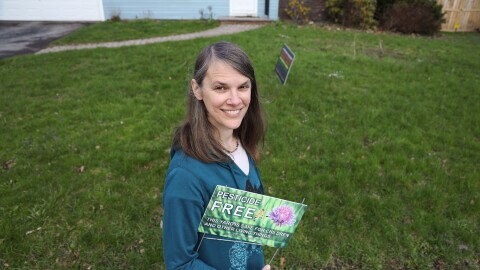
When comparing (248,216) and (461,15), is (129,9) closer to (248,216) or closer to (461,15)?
(248,216)

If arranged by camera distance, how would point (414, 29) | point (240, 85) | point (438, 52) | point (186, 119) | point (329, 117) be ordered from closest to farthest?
1. point (240, 85)
2. point (186, 119)
3. point (329, 117)
4. point (438, 52)
5. point (414, 29)

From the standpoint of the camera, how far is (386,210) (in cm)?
345

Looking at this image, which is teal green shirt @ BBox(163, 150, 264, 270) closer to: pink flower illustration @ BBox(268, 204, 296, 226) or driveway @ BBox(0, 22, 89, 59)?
pink flower illustration @ BBox(268, 204, 296, 226)

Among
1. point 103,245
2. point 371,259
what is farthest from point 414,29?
point 103,245

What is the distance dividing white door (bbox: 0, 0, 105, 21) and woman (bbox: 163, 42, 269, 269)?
47.7ft

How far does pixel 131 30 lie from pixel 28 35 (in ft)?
11.2

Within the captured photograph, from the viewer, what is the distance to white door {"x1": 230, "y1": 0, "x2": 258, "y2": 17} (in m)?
14.1

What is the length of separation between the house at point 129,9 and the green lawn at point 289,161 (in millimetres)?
7141

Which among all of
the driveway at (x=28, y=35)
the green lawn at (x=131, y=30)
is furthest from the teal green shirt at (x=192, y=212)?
the green lawn at (x=131, y=30)

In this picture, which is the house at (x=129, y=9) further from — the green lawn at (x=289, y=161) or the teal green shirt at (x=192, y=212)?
the teal green shirt at (x=192, y=212)

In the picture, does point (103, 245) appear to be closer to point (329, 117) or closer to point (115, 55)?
point (329, 117)

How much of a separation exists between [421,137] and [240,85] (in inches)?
161

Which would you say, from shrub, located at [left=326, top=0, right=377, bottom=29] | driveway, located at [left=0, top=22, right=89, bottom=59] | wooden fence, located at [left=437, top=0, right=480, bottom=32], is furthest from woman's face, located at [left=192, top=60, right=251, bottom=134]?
wooden fence, located at [left=437, top=0, right=480, bottom=32]

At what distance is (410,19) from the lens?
42.9 feet
